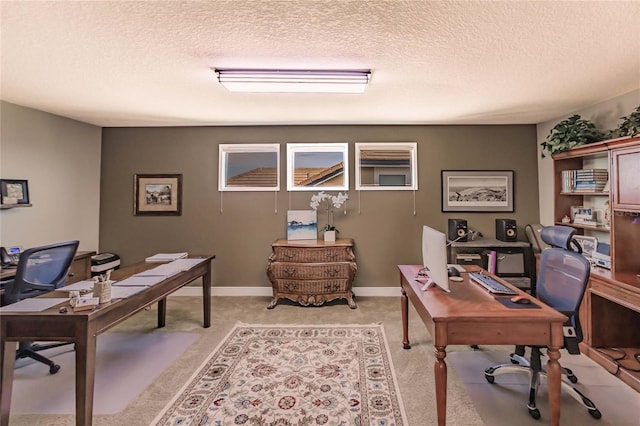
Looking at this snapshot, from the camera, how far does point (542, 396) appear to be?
196 centimetres

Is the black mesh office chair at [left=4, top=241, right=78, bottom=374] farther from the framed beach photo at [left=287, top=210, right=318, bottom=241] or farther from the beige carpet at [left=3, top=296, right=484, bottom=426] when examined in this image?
the framed beach photo at [left=287, top=210, right=318, bottom=241]

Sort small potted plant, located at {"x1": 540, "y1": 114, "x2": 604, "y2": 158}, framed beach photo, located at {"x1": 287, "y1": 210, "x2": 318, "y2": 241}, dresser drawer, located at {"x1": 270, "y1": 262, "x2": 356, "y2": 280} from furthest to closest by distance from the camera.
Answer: framed beach photo, located at {"x1": 287, "y1": 210, "x2": 318, "y2": 241} < dresser drawer, located at {"x1": 270, "y1": 262, "x2": 356, "y2": 280} < small potted plant, located at {"x1": 540, "y1": 114, "x2": 604, "y2": 158}

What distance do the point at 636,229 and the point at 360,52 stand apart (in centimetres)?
287

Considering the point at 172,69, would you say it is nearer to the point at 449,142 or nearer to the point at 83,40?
the point at 83,40

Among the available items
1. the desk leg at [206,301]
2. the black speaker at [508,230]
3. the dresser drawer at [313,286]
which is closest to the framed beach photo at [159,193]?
the desk leg at [206,301]

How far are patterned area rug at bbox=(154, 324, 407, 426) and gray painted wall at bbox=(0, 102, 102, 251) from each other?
2.75 metres

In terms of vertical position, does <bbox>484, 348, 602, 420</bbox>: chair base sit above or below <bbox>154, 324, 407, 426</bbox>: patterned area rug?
above

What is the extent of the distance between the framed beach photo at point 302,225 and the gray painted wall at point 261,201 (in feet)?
0.42

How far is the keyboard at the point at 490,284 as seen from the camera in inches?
74.8

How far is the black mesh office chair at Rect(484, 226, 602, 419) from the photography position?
1.78 meters

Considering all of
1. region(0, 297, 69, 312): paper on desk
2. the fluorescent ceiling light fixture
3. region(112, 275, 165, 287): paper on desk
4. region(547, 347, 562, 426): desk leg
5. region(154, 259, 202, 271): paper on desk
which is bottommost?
region(547, 347, 562, 426): desk leg

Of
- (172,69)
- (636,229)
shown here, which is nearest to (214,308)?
(172,69)

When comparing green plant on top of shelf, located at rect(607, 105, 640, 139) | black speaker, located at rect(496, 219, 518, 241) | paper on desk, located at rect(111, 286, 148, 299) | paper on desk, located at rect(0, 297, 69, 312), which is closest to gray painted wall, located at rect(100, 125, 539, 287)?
black speaker, located at rect(496, 219, 518, 241)

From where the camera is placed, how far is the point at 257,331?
2.94 m
